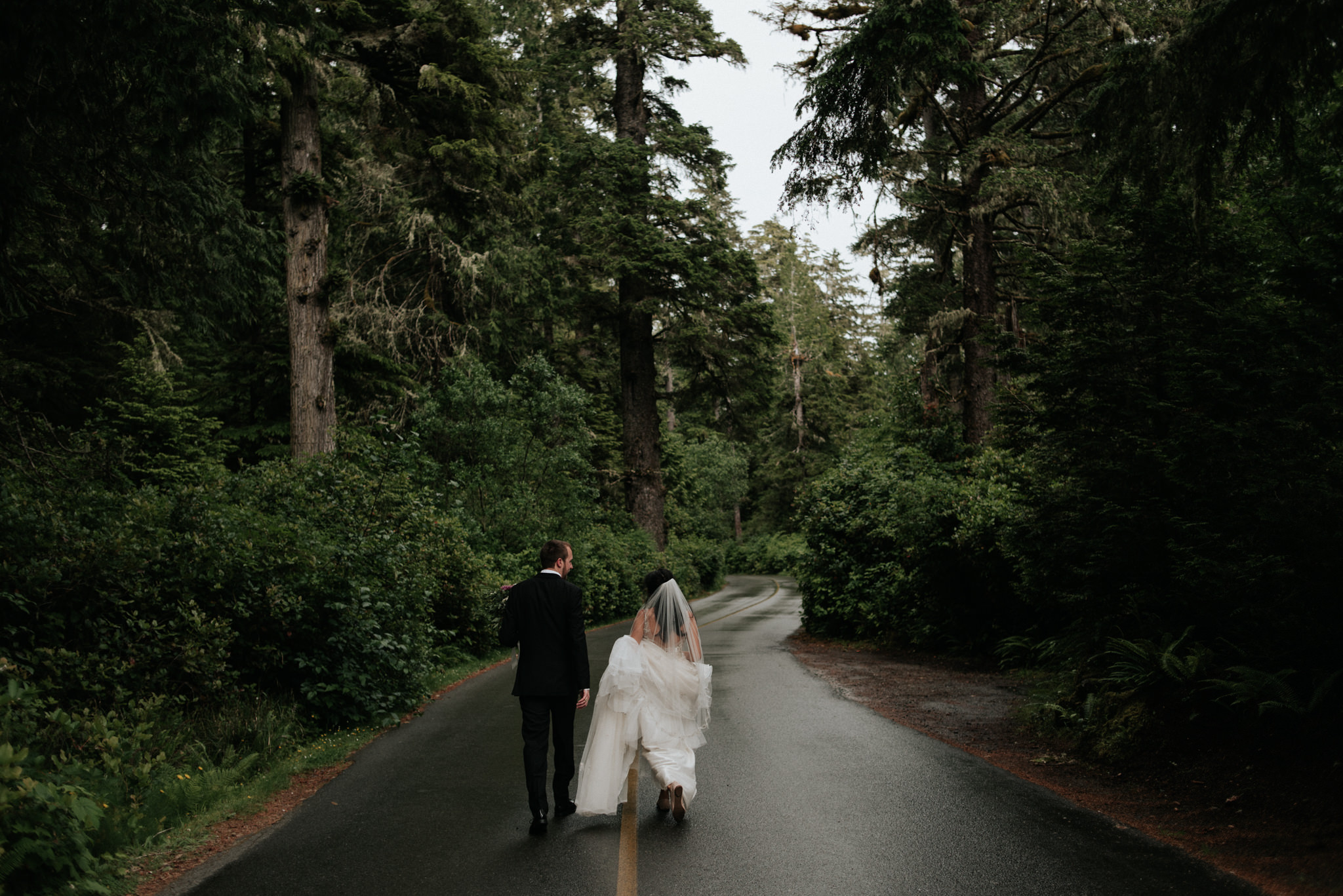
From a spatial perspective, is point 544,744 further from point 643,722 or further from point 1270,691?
point 1270,691

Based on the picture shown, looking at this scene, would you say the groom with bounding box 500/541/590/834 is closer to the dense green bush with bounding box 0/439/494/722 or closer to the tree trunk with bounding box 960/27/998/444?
the dense green bush with bounding box 0/439/494/722

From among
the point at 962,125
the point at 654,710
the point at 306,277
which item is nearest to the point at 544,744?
the point at 654,710

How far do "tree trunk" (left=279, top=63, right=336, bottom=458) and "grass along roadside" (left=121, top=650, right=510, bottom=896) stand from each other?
8.14m

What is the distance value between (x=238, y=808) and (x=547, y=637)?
2.76 meters

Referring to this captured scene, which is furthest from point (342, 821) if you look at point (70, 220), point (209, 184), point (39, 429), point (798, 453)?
point (798, 453)

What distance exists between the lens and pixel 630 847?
5586 mm

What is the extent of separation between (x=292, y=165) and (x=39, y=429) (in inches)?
370

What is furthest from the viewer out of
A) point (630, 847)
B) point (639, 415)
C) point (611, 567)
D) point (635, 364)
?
point (639, 415)

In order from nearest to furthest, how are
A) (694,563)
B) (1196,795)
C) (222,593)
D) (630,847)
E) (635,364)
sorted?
(630,847) → (1196,795) → (222,593) → (635,364) → (694,563)

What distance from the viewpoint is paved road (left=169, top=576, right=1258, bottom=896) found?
16.1 feet

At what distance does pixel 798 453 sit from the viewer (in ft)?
186

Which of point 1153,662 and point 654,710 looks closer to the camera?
point 654,710

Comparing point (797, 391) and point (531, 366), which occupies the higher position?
point (797, 391)

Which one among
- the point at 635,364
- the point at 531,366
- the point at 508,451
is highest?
the point at 635,364
